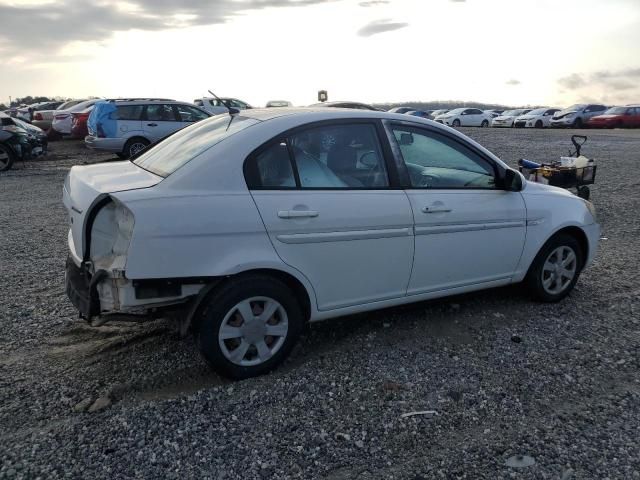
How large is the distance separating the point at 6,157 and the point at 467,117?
100ft

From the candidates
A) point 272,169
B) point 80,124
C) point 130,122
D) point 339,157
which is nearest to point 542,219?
point 339,157

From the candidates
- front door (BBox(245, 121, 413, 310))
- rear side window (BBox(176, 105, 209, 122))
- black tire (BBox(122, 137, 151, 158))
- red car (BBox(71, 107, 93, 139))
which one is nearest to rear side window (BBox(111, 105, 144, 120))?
black tire (BBox(122, 137, 151, 158))

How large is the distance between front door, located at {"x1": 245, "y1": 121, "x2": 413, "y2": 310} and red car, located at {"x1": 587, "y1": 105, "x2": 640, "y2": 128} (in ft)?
110

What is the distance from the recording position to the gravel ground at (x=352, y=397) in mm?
A: 2967

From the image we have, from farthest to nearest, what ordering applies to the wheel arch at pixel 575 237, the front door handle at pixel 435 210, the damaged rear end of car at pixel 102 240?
the wheel arch at pixel 575 237 < the front door handle at pixel 435 210 < the damaged rear end of car at pixel 102 240

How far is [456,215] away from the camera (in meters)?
4.31

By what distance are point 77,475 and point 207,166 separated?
72.8 inches

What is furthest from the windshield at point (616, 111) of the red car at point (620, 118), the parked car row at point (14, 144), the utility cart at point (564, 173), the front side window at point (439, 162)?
the front side window at point (439, 162)

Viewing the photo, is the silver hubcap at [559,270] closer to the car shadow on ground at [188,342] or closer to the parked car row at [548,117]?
the car shadow on ground at [188,342]

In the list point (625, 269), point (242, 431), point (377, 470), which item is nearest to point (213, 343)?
point (242, 431)

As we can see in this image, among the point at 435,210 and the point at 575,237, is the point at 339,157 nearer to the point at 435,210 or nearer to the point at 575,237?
the point at 435,210

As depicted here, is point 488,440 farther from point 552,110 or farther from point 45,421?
point 552,110

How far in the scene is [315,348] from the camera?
4.23 m

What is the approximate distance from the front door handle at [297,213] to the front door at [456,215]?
83cm
